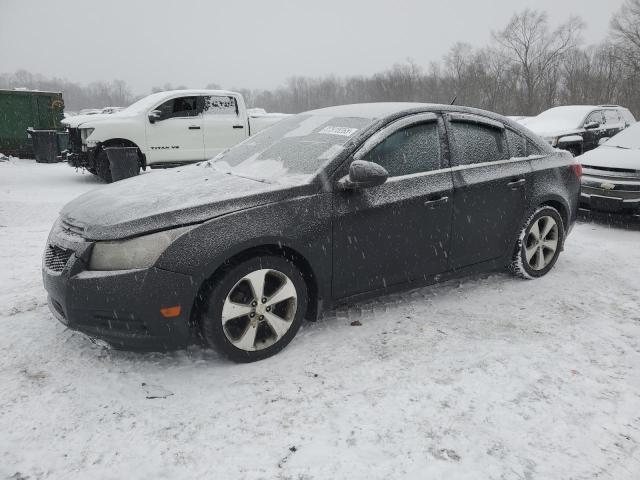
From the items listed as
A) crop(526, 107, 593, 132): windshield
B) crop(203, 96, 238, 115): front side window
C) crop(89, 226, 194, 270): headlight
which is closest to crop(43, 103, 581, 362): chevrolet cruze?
crop(89, 226, 194, 270): headlight

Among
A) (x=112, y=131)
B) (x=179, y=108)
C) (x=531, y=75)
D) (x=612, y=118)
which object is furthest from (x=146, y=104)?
(x=531, y=75)

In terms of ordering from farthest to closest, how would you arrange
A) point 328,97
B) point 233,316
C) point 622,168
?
point 328,97 < point 622,168 < point 233,316

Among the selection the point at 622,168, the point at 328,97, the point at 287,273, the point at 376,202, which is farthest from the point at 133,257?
the point at 328,97

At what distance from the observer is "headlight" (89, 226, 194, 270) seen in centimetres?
290

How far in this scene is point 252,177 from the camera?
3.64 meters

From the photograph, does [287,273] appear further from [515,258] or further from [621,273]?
[621,273]

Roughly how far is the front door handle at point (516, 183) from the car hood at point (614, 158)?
3590mm

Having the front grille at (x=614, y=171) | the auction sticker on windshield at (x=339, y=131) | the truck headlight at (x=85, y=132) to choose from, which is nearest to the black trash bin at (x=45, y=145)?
the truck headlight at (x=85, y=132)

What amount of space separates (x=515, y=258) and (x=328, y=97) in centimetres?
11997

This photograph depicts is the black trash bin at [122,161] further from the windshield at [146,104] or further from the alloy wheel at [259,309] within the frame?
the alloy wheel at [259,309]

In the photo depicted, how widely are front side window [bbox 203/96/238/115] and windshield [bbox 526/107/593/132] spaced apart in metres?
7.22

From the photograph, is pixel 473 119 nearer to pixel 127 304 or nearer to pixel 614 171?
pixel 127 304

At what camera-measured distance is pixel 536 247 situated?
15.6 ft

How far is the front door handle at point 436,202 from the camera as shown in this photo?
3789mm
